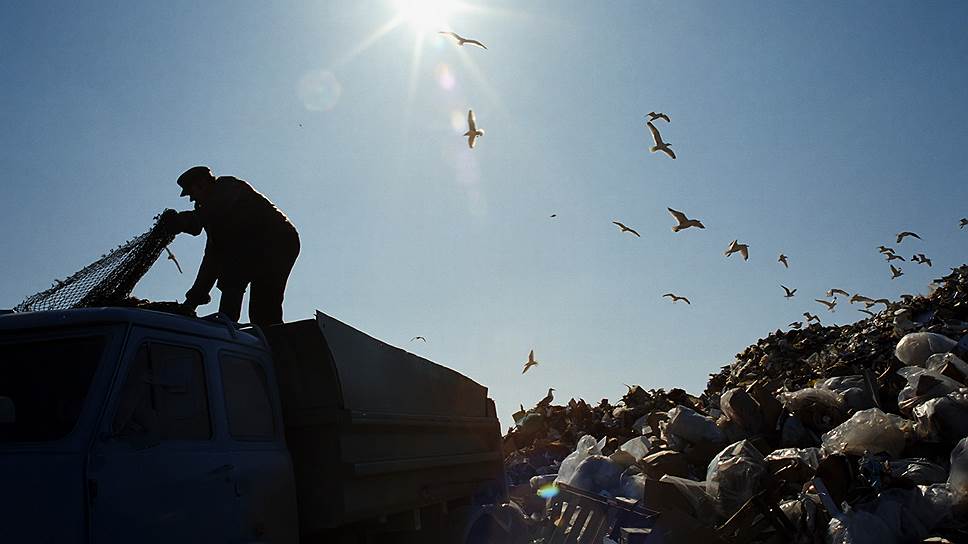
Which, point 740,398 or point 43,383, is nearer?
point 43,383

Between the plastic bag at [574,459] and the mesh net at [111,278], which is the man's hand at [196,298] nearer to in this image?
the mesh net at [111,278]

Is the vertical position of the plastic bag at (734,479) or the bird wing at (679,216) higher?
the bird wing at (679,216)

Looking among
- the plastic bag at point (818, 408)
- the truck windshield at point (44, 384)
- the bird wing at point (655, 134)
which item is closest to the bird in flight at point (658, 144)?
the bird wing at point (655, 134)

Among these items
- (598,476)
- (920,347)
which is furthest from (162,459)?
(920,347)

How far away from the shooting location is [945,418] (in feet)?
20.3

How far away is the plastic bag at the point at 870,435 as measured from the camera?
6309 mm

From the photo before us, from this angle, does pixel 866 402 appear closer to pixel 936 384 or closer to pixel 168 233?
pixel 936 384

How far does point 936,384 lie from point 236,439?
6201mm

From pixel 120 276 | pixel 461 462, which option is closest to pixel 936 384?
pixel 461 462

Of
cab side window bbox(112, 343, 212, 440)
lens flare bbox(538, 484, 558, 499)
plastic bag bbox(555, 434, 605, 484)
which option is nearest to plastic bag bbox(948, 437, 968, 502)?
lens flare bbox(538, 484, 558, 499)

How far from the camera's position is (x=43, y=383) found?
9.12 ft

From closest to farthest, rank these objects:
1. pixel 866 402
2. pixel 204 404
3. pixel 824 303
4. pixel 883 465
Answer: pixel 204 404
pixel 883 465
pixel 866 402
pixel 824 303

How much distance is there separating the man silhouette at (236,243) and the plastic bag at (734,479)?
12.3 feet

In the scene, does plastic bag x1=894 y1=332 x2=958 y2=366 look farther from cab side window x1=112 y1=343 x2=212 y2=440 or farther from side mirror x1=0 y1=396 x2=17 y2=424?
side mirror x1=0 y1=396 x2=17 y2=424
